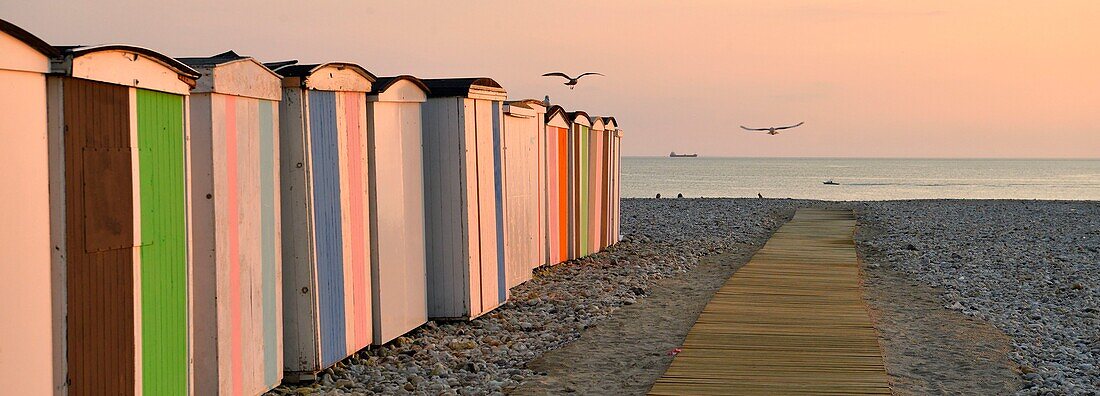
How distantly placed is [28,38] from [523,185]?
25.8 ft

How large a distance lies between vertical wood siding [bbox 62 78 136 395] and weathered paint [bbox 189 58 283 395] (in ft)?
2.47

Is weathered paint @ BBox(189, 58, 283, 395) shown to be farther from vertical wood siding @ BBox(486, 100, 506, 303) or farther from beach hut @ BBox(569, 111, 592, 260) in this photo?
beach hut @ BBox(569, 111, 592, 260)

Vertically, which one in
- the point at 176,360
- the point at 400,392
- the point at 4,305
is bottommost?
the point at 400,392

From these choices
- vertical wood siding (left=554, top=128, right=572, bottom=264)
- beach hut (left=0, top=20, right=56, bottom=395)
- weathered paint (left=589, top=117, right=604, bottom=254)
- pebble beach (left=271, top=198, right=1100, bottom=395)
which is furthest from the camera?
weathered paint (left=589, top=117, right=604, bottom=254)

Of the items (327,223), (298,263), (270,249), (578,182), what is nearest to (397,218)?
(327,223)

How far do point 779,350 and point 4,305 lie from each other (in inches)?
202

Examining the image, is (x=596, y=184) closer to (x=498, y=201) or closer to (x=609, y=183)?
(x=609, y=183)

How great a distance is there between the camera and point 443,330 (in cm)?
908

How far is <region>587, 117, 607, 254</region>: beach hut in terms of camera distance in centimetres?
1588

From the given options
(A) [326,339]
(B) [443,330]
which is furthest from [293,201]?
(B) [443,330]

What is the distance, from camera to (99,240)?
15.6 ft

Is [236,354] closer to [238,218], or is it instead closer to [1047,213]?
[238,218]

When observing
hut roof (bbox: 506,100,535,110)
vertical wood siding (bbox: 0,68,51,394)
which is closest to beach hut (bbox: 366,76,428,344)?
hut roof (bbox: 506,100,535,110)

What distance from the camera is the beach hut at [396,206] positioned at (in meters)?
7.93
